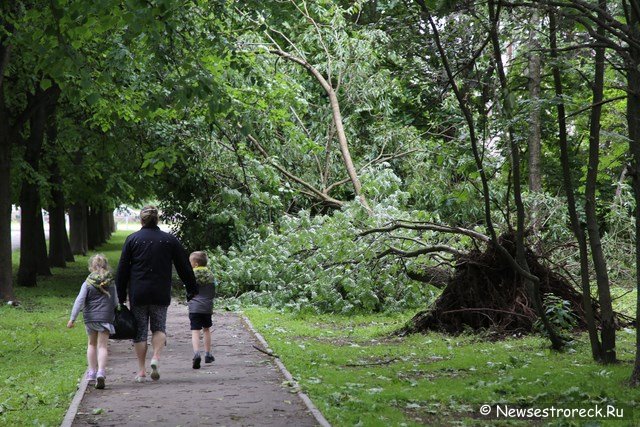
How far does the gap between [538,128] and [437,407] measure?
429 centimetres

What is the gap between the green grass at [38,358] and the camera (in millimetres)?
8859

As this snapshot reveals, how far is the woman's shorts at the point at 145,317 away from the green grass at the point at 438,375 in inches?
66.9

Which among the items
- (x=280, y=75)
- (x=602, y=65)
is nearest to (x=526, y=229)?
(x=602, y=65)

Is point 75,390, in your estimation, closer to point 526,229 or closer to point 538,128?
point 538,128

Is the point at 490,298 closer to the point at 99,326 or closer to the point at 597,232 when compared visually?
the point at 597,232

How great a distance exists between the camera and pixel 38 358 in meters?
12.8

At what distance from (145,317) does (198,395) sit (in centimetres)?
137

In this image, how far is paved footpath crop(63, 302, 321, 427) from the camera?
8.11 metres

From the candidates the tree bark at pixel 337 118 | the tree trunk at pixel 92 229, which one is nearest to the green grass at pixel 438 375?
the tree bark at pixel 337 118

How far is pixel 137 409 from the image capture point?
862cm

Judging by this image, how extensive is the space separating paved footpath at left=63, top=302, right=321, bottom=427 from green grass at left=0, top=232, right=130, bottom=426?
40cm

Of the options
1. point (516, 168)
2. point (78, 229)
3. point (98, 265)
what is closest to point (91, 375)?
point (98, 265)

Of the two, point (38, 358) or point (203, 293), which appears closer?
point (203, 293)

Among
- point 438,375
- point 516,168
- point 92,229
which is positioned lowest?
point 438,375
